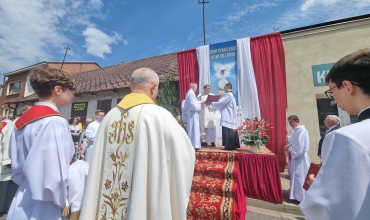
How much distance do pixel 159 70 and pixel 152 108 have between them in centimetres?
973

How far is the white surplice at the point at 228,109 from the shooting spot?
5121 mm

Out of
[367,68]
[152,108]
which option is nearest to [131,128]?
[152,108]

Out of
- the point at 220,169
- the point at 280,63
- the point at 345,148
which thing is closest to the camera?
the point at 345,148

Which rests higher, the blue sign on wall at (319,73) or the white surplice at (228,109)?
the blue sign on wall at (319,73)

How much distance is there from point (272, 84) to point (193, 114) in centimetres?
343

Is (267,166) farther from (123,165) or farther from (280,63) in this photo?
(280,63)

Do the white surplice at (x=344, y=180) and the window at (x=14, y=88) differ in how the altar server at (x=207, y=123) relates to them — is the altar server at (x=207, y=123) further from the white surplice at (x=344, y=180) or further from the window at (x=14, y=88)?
the window at (x=14, y=88)

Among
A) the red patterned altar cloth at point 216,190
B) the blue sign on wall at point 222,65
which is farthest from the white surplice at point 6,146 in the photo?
the blue sign on wall at point 222,65

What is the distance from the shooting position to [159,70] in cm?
1079

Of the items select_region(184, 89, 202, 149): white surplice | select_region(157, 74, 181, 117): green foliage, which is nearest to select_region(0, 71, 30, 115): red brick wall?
select_region(157, 74, 181, 117): green foliage

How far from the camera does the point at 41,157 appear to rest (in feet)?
4.13

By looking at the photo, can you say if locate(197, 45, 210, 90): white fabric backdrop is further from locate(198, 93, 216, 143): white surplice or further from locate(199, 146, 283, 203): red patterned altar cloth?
locate(199, 146, 283, 203): red patterned altar cloth

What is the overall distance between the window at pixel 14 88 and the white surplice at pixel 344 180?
24.6 metres

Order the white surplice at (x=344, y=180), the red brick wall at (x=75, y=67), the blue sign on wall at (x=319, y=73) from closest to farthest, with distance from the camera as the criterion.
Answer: the white surplice at (x=344, y=180) < the blue sign on wall at (x=319, y=73) < the red brick wall at (x=75, y=67)
